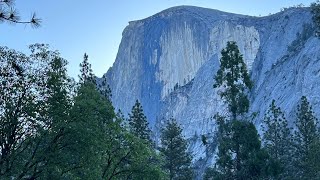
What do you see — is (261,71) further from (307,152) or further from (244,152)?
(244,152)

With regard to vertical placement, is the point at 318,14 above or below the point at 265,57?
below

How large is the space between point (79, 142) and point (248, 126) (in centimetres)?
1649

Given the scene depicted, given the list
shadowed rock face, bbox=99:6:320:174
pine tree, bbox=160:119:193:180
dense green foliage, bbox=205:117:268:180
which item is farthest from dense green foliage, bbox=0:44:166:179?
shadowed rock face, bbox=99:6:320:174

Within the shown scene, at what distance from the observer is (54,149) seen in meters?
22.6

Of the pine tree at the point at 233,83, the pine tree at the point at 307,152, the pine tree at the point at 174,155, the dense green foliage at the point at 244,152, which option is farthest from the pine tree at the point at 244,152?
the pine tree at the point at 174,155

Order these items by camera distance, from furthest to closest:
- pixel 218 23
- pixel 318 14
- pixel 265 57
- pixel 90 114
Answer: pixel 218 23, pixel 265 57, pixel 90 114, pixel 318 14

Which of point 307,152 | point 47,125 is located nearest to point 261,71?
point 307,152

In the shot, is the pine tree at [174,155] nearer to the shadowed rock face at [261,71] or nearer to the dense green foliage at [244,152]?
the dense green foliage at [244,152]

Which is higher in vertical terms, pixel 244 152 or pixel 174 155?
pixel 174 155

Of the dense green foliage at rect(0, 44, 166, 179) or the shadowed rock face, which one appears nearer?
the dense green foliage at rect(0, 44, 166, 179)

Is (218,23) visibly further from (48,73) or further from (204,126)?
(48,73)

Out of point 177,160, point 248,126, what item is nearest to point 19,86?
point 248,126

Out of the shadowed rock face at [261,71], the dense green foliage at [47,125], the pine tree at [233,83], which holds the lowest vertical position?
the dense green foliage at [47,125]

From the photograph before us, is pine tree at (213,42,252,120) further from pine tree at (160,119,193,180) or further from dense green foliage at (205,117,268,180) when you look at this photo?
pine tree at (160,119,193,180)
